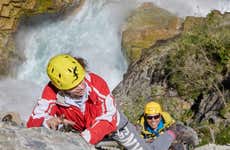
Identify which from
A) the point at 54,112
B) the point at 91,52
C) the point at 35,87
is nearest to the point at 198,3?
the point at 91,52

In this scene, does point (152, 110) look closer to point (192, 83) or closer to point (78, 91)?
point (78, 91)

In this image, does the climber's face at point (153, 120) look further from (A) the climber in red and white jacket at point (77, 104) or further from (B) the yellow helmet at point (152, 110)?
(A) the climber in red and white jacket at point (77, 104)

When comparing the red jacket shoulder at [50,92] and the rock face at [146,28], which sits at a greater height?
the rock face at [146,28]

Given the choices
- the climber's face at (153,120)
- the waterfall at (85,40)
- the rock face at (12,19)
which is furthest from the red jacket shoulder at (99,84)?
the rock face at (12,19)

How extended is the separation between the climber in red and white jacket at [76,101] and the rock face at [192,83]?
434 centimetres

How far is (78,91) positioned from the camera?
179 inches

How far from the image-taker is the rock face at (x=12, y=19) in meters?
19.5

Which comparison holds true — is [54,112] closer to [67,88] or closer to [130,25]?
[67,88]

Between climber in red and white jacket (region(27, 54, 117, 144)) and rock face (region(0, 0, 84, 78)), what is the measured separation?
1508 cm

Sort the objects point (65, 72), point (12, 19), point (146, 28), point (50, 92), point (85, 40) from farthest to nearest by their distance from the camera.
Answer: point (85, 40), point (12, 19), point (146, 28), point (50, 92), point (65, 72)

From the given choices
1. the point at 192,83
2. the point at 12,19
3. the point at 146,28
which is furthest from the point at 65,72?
the point at 12,19

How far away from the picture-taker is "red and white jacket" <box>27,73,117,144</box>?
4535mm

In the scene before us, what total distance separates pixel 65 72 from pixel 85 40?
51.0ft

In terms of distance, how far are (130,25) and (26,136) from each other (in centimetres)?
1563
